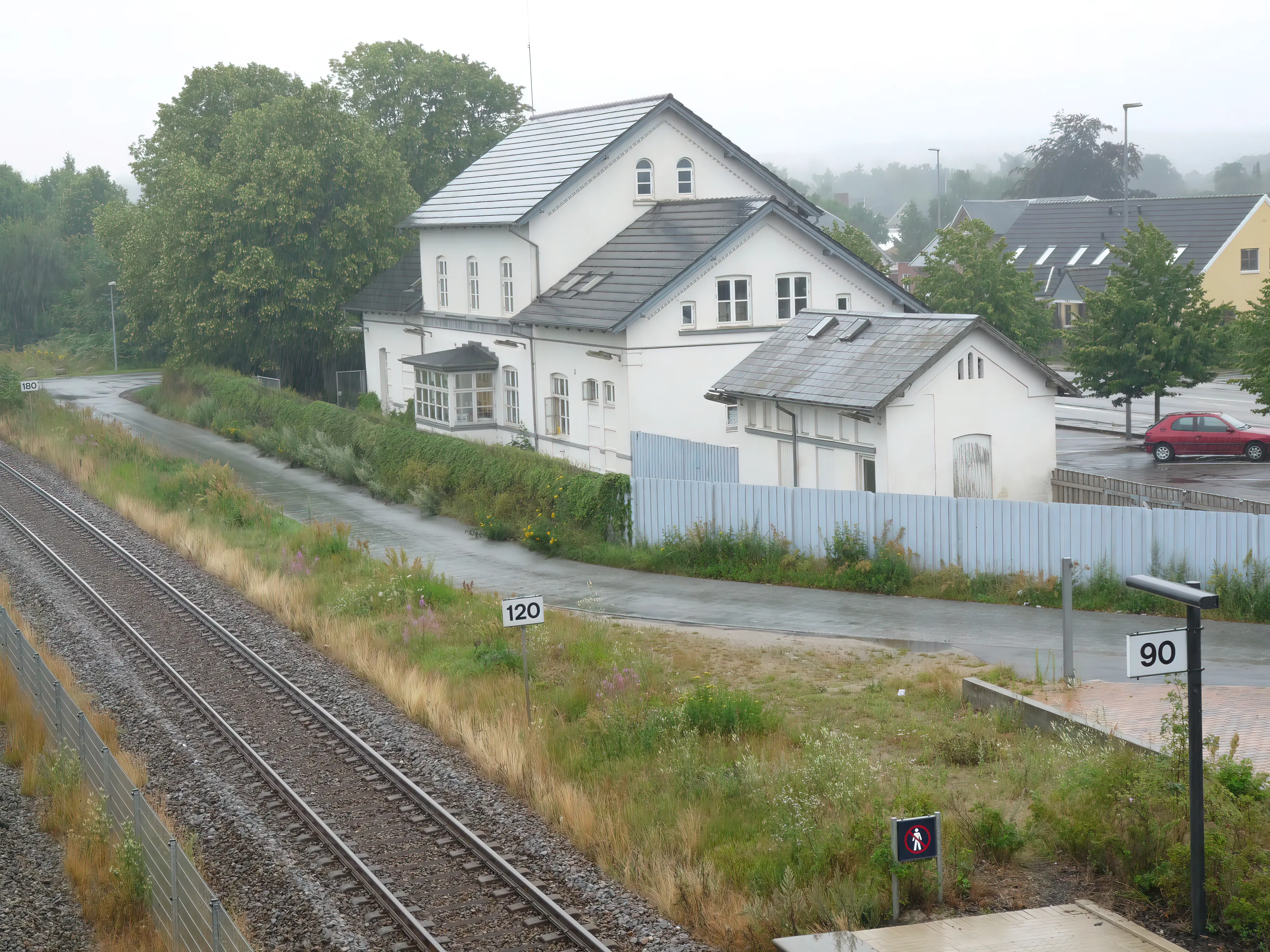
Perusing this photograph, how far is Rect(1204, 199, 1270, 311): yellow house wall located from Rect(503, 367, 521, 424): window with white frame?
39.6 m

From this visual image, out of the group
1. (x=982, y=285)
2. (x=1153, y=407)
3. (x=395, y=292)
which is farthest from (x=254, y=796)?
(x=1153, y=407)

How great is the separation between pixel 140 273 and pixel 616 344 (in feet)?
107

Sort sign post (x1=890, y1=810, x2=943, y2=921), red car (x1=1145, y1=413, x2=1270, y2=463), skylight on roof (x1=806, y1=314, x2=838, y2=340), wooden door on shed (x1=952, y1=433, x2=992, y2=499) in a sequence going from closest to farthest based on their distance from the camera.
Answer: sign post (x1=890, y1=810, x2=943, y2=921) → wooden door on shed (x1=952, y1=433, x2=992, y2=499) → skylight on roof (x1=806, y1=314, x2=838, y2=340) → red car (x1=1145, y1=413, x2=1270, y2=463)

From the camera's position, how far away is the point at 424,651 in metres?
19.7

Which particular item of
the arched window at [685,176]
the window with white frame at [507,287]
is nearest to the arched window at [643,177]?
the arched window at [685,176]

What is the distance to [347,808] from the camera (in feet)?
46.3

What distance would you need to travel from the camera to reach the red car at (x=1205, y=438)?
3509 cm

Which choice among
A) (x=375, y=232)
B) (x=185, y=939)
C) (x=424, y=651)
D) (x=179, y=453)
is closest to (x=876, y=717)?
(x=424, y=651)

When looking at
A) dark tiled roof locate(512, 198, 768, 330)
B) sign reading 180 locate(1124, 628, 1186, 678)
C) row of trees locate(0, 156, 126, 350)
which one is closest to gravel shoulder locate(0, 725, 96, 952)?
sign reading 180 locate(1124, 628, 1186, 678)

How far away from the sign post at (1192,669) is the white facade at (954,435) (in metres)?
15.7

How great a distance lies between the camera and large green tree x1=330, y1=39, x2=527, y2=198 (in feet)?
220

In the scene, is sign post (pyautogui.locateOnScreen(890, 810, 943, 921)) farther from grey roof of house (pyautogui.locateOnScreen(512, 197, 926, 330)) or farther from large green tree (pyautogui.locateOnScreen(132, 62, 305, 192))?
large green tree (pyautogui.locateOnScreen(132, 62, 305, 192))

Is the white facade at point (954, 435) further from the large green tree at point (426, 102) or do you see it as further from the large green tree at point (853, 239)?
the large green tree at point (426, 102)

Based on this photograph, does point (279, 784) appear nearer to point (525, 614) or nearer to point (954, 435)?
point (525, 614)
